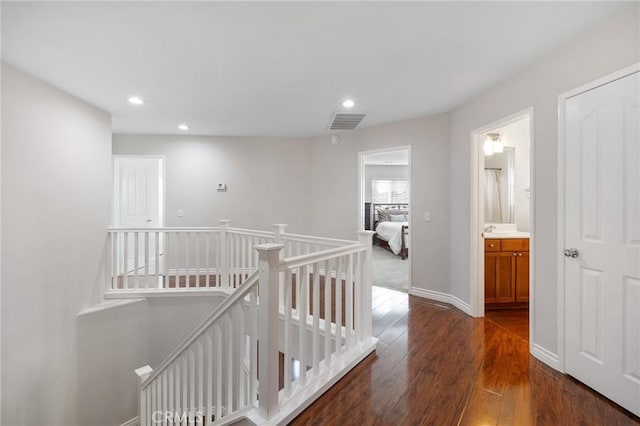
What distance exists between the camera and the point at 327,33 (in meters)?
1.92

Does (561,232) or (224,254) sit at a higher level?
(561,232)

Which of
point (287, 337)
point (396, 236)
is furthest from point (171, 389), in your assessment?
point (396, 236)

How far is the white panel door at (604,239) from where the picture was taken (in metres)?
1.69

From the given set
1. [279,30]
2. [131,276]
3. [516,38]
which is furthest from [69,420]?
[516,38]

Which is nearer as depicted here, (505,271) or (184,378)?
(184,378)

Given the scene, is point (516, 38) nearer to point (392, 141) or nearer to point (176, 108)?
point (392, 141)

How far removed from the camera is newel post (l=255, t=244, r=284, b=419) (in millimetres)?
1546

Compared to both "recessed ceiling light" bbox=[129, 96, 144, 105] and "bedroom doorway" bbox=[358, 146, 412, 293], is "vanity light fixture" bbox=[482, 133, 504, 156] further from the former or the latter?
"recessed ceiling light" bbox=[129, 96, 144, 105]

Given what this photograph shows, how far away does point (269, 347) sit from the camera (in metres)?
1.55

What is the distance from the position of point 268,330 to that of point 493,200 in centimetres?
364

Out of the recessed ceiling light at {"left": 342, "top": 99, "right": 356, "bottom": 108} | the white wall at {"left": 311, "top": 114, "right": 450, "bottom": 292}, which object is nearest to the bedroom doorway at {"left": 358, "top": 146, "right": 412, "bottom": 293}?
the white wall at {"left": 311, "top": 114, "right": 450, "bottom": 292}

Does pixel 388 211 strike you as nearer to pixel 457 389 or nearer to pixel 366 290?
pixel 366 290

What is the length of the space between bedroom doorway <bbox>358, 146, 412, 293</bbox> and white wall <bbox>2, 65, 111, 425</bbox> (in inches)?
163

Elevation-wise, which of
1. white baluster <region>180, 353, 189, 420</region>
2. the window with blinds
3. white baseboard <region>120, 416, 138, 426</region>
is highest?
the window with blinds
